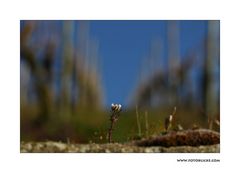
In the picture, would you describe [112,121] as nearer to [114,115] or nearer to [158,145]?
[114,115]

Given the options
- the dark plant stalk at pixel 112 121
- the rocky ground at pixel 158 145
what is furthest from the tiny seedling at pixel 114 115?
the rocky ground at pixel 158 145

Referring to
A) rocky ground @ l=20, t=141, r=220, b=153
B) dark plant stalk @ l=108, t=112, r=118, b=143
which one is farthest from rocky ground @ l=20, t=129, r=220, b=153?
dark plant stalk @ l=108, t=112, r=118, b=143

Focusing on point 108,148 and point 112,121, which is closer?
point 108,148

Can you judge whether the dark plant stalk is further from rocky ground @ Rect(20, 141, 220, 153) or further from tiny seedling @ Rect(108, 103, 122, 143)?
rocky ground @ Rect(20, 141, 220, 153)

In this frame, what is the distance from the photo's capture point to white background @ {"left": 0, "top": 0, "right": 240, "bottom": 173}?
202 inches

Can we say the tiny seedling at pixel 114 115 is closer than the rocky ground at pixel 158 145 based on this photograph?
No

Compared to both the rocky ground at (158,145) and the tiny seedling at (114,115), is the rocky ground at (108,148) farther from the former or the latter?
the tiny seedling at (114,115)

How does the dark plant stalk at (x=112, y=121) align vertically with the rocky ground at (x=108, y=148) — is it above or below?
above
